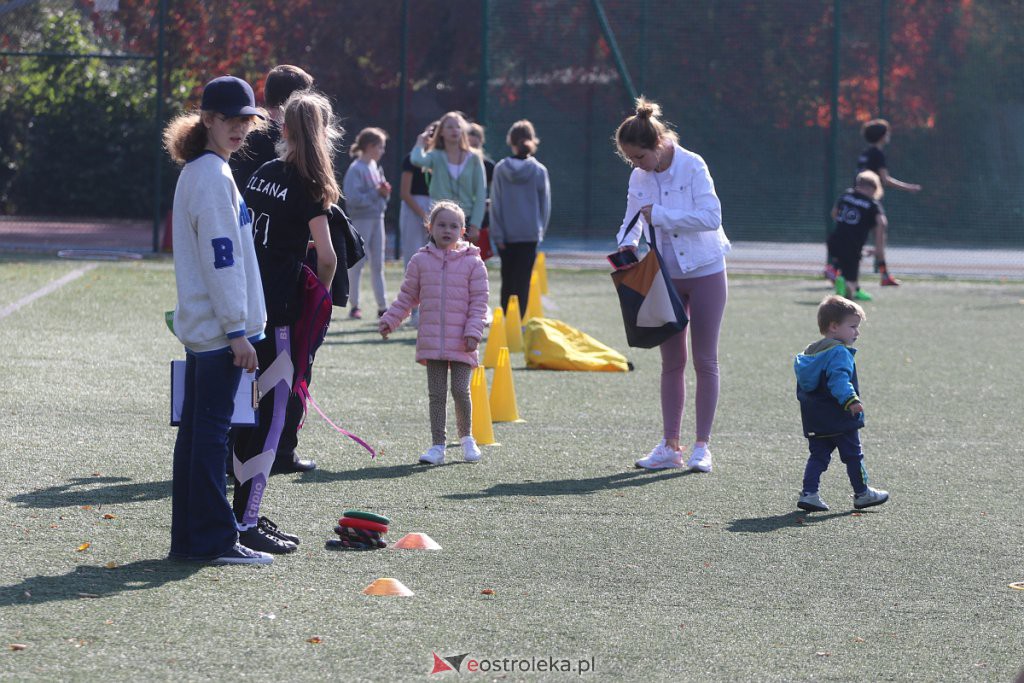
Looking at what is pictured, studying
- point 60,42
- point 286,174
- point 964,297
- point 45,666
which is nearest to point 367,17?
point 60,42

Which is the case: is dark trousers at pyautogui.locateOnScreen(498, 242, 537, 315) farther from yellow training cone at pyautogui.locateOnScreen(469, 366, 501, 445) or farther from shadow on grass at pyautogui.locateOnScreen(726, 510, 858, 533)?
shadow on grass at pyautogui.locateOnScreen(726, 510, 858, 533)

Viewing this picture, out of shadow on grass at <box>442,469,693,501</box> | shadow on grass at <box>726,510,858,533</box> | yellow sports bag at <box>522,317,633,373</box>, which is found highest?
yellow sports bag at <box>522,317,633,373</box>

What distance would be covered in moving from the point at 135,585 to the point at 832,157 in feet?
57.1

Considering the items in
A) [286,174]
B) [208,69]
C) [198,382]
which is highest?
[208,69]

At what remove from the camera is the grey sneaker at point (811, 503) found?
22.0 feet

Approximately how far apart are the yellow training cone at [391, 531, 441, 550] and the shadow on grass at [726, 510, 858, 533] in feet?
4.40

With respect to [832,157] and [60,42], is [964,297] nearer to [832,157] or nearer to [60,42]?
[832,157]

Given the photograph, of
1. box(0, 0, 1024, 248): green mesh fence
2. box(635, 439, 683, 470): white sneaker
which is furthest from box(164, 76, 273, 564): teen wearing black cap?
box(0, 0, 1024, 248): green mesh fence

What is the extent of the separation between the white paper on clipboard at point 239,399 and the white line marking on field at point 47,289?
26.7 ft

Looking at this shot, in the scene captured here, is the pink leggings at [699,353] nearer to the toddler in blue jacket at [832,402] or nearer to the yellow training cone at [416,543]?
the toddler in blue jacket at [832,402]

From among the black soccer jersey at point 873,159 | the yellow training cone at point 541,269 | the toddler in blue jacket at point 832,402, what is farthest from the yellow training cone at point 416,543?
the black soccer jersey at point 873,159

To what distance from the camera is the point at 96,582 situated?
5.17 metres

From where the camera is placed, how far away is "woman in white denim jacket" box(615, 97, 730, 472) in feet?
24.5

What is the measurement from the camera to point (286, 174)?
Result: 19.6ft
